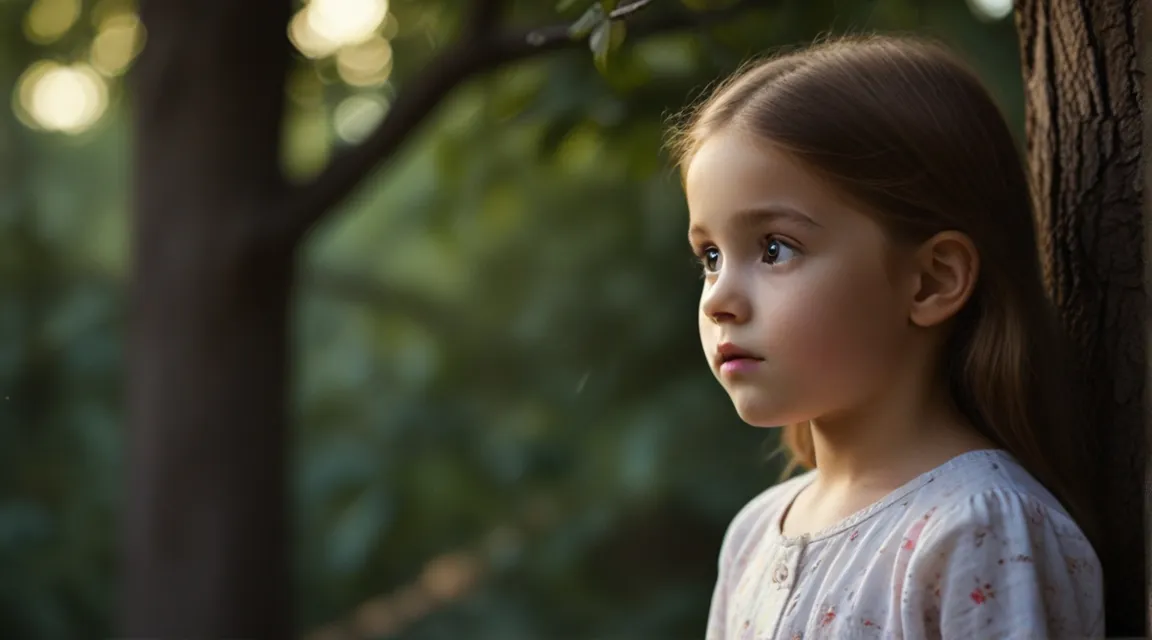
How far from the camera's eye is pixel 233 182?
374 centimetres

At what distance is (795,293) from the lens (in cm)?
150

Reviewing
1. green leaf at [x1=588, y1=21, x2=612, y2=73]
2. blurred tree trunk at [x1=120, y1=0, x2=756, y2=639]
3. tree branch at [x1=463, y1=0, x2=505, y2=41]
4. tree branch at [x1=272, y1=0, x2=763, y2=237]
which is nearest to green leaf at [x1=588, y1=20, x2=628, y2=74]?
green leaf at [x1=588, y1=21, x2=612, y2=73]

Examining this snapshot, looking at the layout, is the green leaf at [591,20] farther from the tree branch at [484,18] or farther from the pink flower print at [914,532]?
the tree branch at [484,18]

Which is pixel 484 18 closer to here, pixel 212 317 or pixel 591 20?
pixel 212 317

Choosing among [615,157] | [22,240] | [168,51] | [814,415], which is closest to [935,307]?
[814,415]

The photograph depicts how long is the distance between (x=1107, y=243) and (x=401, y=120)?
2159 mm

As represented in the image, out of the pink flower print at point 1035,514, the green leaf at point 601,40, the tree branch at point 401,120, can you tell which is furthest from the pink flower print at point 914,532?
the tree branch at point 401,120

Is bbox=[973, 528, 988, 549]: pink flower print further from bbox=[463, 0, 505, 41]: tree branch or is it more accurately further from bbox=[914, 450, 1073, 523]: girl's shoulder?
bbox=[463, 0, 505, 41]: tree branch

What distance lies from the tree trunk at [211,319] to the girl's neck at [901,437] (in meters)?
2.45

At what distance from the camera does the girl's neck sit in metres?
1.55

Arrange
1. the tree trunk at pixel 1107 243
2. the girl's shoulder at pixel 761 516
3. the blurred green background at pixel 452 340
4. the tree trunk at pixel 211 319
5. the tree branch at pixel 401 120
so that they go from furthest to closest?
the tree trunk at pixel 211 319 → the blurred green background at pixel 452 340 → the tree branch at pixel 401 120 → the girl's shoulder at pixel 761 516 → the tree trunk at pixel 1107 243

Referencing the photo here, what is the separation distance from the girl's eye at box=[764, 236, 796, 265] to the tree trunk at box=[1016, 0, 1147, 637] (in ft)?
1.54

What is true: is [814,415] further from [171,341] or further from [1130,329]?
[171,341]

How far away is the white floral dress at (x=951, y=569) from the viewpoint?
53.2 inches
